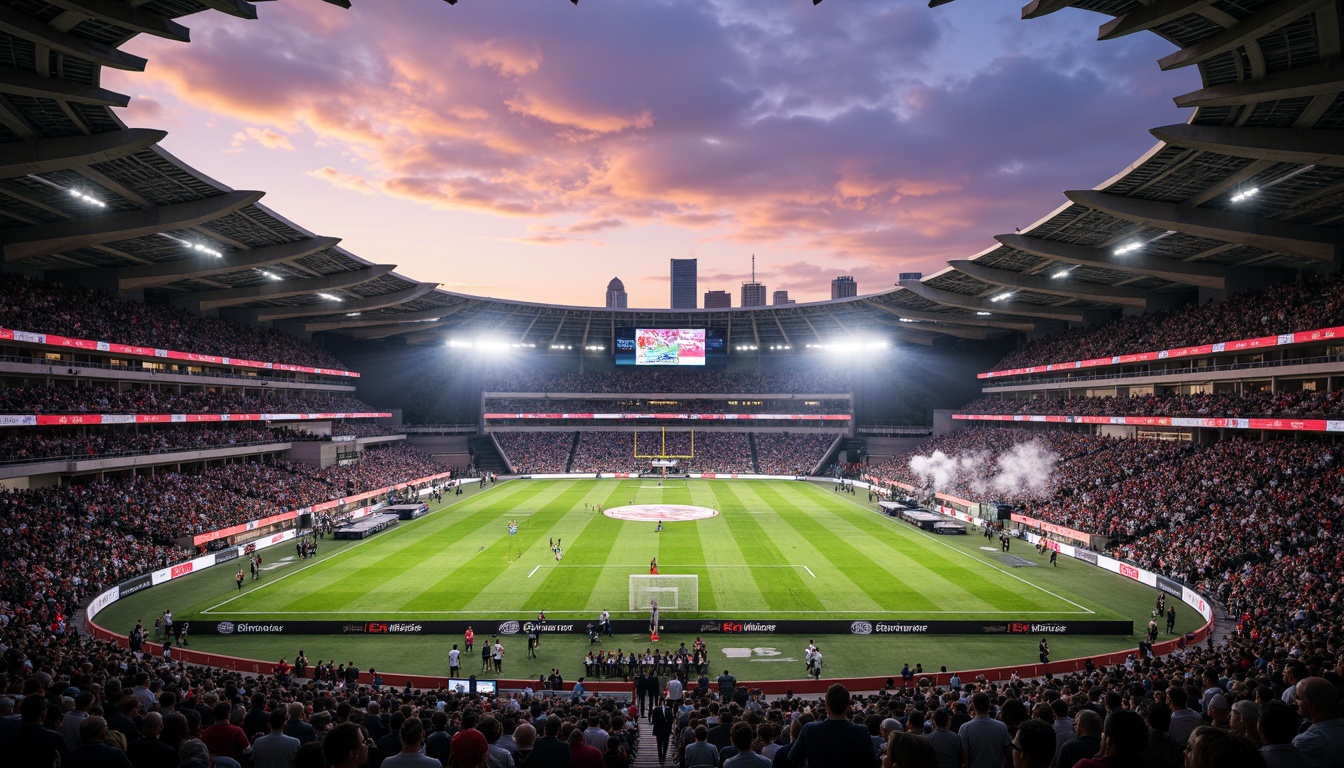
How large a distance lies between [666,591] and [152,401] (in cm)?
3577

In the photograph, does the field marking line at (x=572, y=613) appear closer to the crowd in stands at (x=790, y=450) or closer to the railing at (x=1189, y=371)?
the railing at (x=1189, y=371)

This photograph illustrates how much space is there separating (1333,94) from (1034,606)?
2153 centimetres

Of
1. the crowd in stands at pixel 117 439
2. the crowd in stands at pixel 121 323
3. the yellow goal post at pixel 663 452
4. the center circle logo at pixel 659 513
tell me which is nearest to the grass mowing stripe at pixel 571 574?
the center circle logo at pixel 659 513

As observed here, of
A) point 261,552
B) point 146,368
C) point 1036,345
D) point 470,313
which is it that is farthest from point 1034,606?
point 470,313

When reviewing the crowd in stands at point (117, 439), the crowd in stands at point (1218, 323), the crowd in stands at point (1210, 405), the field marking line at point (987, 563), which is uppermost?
the crowd in stands at point (1218, 323)

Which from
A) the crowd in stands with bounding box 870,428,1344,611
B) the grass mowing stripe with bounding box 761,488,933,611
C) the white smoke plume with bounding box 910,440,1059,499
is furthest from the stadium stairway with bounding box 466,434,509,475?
the crowd in stands with bounding box 870,428,1344,611

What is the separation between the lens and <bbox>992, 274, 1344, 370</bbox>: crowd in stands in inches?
1423

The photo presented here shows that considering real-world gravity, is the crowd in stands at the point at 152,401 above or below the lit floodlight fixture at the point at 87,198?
below

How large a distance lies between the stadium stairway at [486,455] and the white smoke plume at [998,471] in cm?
4719

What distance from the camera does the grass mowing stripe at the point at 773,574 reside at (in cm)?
3195

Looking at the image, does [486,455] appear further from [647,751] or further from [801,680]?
[647,751]

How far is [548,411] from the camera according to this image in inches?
3716

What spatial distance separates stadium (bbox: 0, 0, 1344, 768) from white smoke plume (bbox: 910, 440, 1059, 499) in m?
0.50

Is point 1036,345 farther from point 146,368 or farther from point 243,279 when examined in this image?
point 146,368
